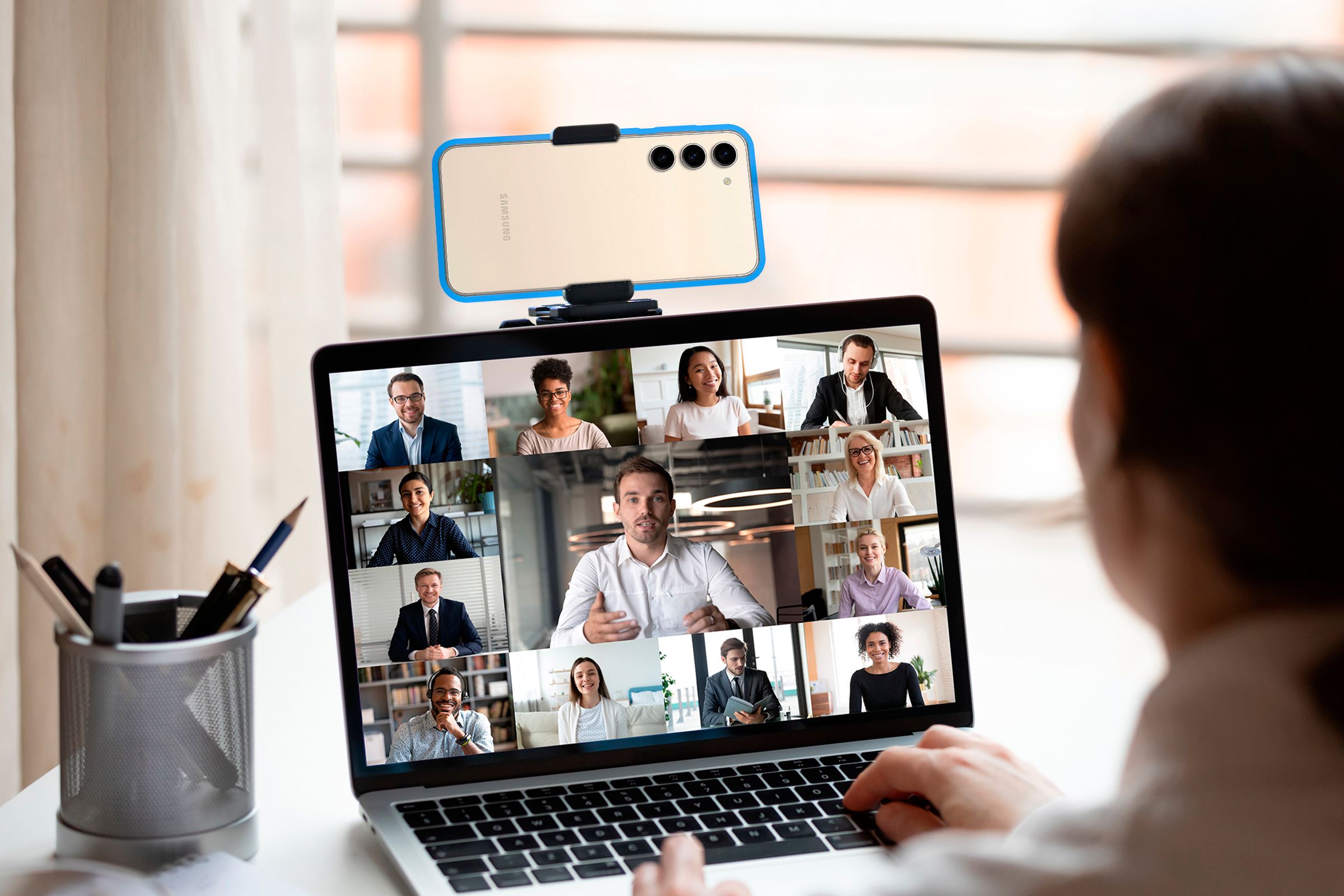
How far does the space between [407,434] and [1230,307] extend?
434 mm

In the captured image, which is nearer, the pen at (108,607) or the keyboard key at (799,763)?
the pen at (108,607)

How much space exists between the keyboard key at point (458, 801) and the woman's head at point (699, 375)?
26 centimetres

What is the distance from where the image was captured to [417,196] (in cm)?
187

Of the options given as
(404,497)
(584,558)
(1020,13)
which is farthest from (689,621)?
(1020,13)

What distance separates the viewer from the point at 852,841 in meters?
0.53

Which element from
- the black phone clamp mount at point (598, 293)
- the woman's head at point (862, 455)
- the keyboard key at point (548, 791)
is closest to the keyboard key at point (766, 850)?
the keyboard key at point (548, 791)

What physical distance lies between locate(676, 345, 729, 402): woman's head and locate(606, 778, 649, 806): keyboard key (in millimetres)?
228

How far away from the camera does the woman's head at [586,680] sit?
617mm

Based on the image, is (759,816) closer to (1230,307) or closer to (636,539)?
(636,539)

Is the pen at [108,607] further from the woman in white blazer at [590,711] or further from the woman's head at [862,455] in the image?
the woman's head at [862,455]

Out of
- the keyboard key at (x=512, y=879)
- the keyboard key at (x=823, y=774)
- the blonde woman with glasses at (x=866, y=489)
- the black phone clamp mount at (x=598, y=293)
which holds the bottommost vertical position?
the keyboard key at (x=512, y=879)

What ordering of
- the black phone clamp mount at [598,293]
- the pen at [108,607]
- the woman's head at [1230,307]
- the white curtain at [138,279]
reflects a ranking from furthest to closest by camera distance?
1. the white curtain at [138,279]
2. the black phone clamp mount at [598,293]
3. the pen at [108,607]
4. the woman's head at [1230,307]

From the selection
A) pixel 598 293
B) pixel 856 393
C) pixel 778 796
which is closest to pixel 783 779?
pixel 778 796

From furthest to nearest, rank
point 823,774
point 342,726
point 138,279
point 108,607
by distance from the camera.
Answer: point 138,279 → point 342,726 → point 823,774 → point 108,607
